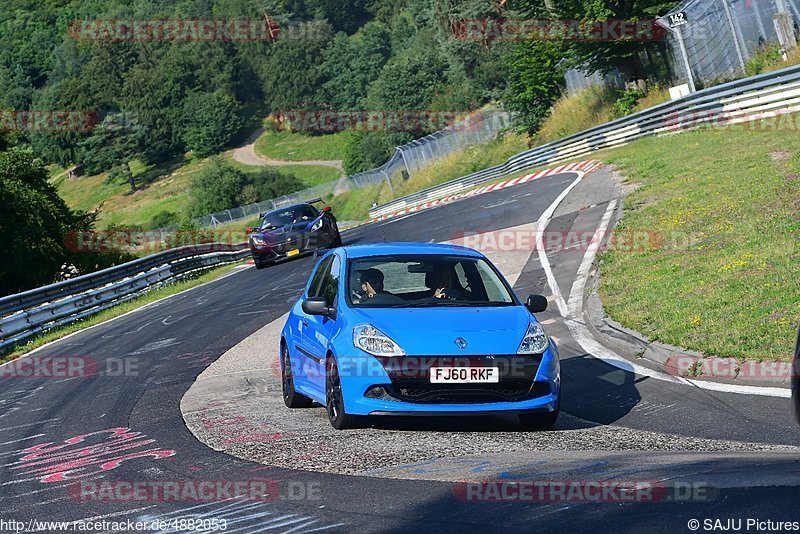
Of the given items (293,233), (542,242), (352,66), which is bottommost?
(542,242)

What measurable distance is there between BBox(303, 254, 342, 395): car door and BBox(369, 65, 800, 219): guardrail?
61.1 feet

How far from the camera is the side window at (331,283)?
9.91 m

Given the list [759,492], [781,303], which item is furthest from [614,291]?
[759,492]

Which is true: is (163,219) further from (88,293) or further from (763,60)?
(88,293)

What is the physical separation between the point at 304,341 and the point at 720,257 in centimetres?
697

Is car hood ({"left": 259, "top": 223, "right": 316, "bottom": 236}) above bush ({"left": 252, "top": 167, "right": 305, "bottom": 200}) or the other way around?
above

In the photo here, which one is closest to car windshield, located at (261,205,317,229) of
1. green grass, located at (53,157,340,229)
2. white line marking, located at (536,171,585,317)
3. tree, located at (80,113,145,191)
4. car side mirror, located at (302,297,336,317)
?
white line marking, located at (536,171,585,317)

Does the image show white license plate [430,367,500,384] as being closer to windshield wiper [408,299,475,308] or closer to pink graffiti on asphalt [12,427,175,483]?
windshield wiper [408,299,475,308]

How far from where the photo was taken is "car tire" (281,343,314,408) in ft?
33.9

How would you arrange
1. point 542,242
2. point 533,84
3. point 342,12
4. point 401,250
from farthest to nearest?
point 342,12, point 533,84, point 542,242, point 401,250

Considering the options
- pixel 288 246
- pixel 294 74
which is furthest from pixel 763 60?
pixel 294 74

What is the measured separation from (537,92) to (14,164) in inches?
1059

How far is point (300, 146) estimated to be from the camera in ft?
454

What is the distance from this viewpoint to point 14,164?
3859 cm
